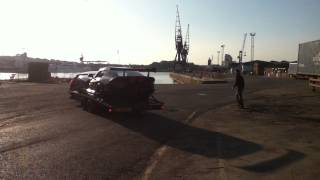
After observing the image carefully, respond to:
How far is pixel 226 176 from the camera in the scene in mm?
8953

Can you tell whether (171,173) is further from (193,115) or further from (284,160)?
(193,115)

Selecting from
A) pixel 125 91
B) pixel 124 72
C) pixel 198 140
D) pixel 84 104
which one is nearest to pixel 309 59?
pixel 84 104

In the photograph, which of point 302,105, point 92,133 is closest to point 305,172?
point 92,133

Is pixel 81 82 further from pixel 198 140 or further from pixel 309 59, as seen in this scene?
pixel 309 59

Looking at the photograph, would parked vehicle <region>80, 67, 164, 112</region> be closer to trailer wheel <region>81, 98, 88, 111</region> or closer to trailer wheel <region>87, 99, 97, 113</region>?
trailer wheel <region>87, 99, 97, 113</region>

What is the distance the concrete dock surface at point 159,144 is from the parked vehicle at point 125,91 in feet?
1.64

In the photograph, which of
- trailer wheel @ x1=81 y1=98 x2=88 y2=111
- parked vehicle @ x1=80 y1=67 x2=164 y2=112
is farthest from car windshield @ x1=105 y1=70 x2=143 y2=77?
trailer wheel @ x1=81 y1=98 x2=88 y2=111

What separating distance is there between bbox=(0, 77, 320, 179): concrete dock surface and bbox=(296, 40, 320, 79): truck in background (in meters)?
19.1

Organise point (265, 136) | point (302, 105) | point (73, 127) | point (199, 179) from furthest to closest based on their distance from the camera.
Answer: point (302, 105) < point (73, 127) < point (265, 136) < point (199, 179)

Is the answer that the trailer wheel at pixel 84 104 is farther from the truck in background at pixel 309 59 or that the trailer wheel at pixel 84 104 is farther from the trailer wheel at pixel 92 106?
the truck in background at pixel 309 59

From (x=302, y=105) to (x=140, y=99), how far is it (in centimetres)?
944

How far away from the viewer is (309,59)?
132 ft

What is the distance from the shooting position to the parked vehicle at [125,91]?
1755cm

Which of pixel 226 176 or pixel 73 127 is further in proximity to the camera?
pixel 73 127
